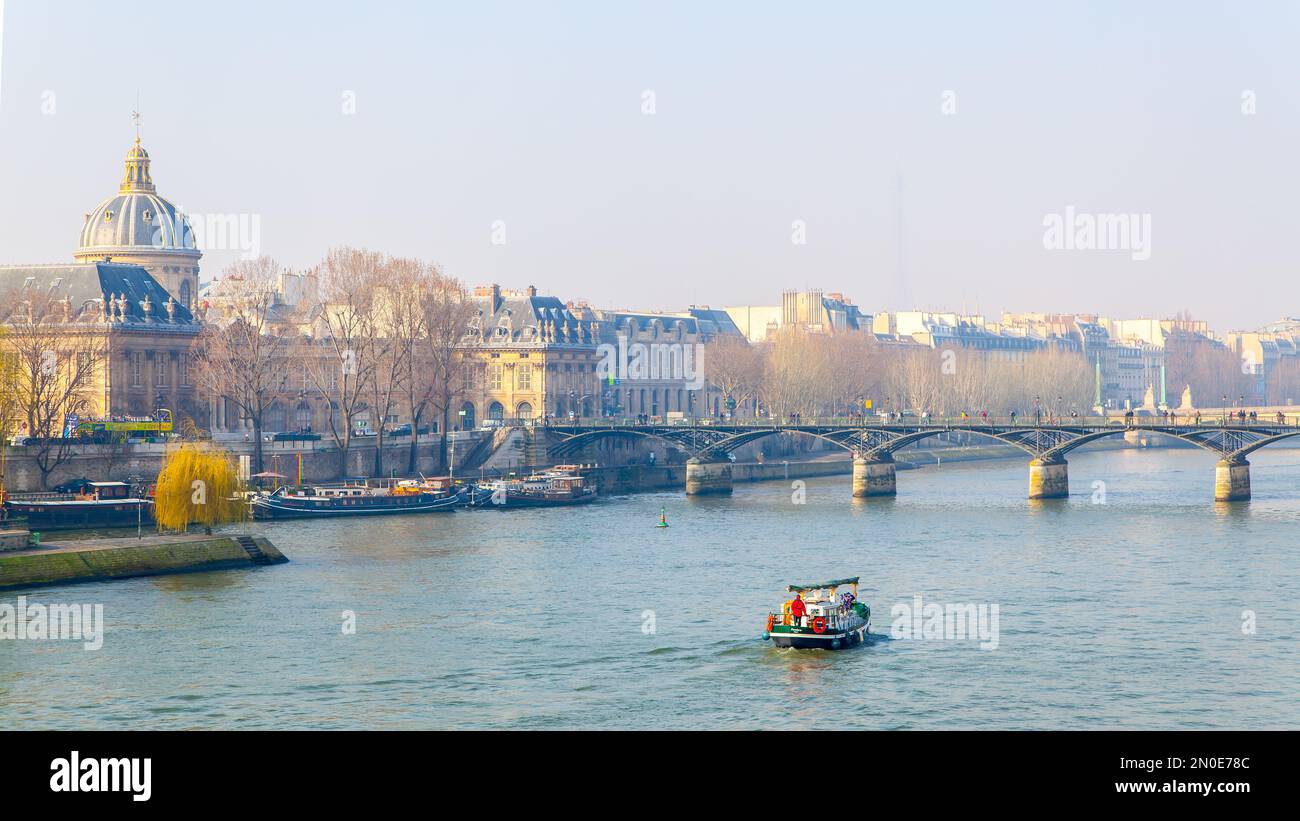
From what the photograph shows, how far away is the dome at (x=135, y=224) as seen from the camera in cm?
10344

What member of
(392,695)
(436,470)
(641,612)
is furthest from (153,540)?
(436,470)

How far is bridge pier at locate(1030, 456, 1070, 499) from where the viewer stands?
79.1 metres

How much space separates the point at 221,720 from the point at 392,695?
351 centimetres

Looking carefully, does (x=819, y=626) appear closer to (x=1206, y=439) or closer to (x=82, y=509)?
(x=82, y=509)

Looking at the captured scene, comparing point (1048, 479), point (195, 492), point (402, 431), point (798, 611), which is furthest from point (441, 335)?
point (798, 611)

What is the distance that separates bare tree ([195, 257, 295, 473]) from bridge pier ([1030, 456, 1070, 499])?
1298 inches

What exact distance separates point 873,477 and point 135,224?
45646 mm

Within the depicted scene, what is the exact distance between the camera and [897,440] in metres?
86.4

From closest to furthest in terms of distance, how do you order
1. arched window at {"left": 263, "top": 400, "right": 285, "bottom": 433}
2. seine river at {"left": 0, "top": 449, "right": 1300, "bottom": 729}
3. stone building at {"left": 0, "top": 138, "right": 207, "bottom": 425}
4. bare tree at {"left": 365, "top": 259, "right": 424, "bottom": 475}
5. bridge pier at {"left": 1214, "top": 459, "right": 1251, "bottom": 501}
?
seine river at {"left": 0, "top": 449, "right": 1300, "bottom": 729} < bridge pier at {"left": 1214, "top": 459, "right": 1251, "bottom": 501} < stone building at {"left": 0, "top": 138, "right": 207, "bottom": 425} < bare tree at {"left": 365, "top": 259, "right": 424, "bottom": 475} < arched window at {"left": 263, "top": 400, "right": 285, "bottom": 433}

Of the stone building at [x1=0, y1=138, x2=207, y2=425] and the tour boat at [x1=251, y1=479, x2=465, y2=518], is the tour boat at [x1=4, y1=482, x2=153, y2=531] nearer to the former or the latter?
the tour boat at [x1=251, y1=479, x2=465, y2=518]

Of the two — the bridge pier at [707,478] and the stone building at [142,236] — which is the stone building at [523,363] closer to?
the stone building at [142,236]

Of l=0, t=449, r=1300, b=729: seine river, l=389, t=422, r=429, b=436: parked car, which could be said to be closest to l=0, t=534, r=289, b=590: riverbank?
l=0, t=449, r=1300, b=729: seine river

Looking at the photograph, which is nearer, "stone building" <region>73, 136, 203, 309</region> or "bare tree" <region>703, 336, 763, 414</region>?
"stone building" <region>73, 136, 203, 309</region>

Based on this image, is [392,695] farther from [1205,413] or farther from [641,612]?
[1205,413]
